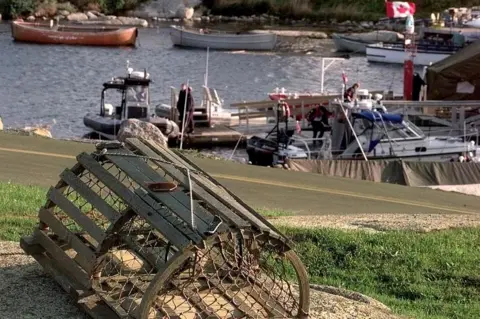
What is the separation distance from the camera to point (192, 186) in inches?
272

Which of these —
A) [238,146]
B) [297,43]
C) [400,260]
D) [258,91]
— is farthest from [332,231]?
[297,43]

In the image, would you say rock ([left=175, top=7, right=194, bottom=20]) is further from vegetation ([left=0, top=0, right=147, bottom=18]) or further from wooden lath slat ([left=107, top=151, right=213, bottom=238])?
wooden lath slat ([left=107, top=151, right=213, bottom=238])

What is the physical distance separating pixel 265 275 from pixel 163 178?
113cm

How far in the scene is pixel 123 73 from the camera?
5309 centimetres

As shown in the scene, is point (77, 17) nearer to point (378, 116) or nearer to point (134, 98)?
point (134, 98)

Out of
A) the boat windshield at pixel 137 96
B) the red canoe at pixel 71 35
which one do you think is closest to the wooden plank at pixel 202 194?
the boat windshield at pixel 137 96

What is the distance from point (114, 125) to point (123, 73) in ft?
66.6

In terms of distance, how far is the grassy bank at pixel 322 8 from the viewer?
83.7 m

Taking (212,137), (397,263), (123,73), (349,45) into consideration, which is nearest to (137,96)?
(212,137)

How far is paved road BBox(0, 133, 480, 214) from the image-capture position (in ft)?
51.1

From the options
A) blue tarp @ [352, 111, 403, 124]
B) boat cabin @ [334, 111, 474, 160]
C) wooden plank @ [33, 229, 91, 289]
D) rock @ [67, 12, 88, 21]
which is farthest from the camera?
rock @ [67, 12, 88, 21]

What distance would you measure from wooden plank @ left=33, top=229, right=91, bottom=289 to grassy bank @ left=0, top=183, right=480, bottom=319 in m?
2.01

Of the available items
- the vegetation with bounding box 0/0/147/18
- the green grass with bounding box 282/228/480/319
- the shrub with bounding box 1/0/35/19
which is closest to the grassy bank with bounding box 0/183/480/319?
the green grass with bounding box 282/228/480/319

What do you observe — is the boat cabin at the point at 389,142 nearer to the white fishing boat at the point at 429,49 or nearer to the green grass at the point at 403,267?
the green grass at the point at 403,267
